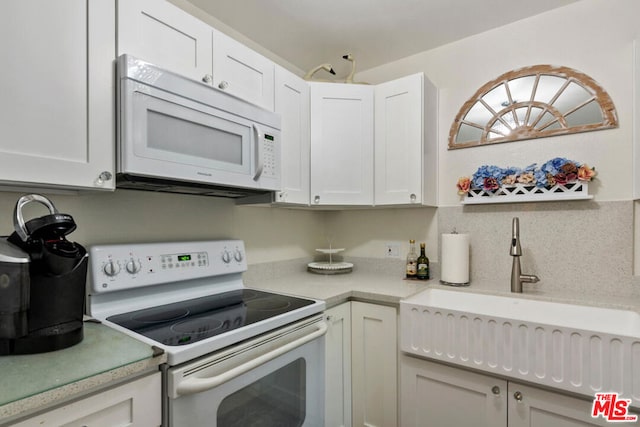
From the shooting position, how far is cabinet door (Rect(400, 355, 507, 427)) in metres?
1.32

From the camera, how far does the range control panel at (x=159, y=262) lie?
1211 mm

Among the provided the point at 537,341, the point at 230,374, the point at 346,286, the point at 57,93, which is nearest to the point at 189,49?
the point at 57,93

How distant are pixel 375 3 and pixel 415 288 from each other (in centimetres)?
150

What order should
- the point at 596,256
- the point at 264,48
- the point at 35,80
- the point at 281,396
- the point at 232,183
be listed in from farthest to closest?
the point at 264,48 < the point at 596,256 < the point at 232,183 < the point at 281,396 < the point at 35,80

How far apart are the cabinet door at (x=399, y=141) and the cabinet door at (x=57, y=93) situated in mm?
1402

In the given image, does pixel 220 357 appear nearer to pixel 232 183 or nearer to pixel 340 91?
pixel 232 183

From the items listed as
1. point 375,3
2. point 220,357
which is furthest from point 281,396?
point 375,3

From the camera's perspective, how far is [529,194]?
1.72 m

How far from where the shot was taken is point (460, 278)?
1823 mm

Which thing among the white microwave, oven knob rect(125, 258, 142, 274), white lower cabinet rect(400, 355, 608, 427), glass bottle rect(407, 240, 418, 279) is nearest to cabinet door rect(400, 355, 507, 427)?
white lower cabinet rect(400, 355, 608, 427)

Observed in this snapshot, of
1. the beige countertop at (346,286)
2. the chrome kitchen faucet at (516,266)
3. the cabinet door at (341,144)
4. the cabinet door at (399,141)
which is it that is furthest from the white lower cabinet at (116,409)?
the chrome kitchen faucet at (516,266)

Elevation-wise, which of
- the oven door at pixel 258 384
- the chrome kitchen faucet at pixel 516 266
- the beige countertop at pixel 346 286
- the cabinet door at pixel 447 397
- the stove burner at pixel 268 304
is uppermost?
the chrome kitchen faucet at pixel 516 266

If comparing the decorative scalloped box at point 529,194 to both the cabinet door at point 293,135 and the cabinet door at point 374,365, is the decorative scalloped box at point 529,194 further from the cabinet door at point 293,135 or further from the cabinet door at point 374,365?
the cabinet door at point 293,135

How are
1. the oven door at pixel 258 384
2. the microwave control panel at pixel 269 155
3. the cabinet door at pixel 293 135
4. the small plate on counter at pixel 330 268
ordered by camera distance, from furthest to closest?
1. the small plate on counter at pixel 330 268
2. the cabinet door at pixel 293 135
3. the microwave control panel at pixel 269 155
4. the oven door at pixel 258 384
